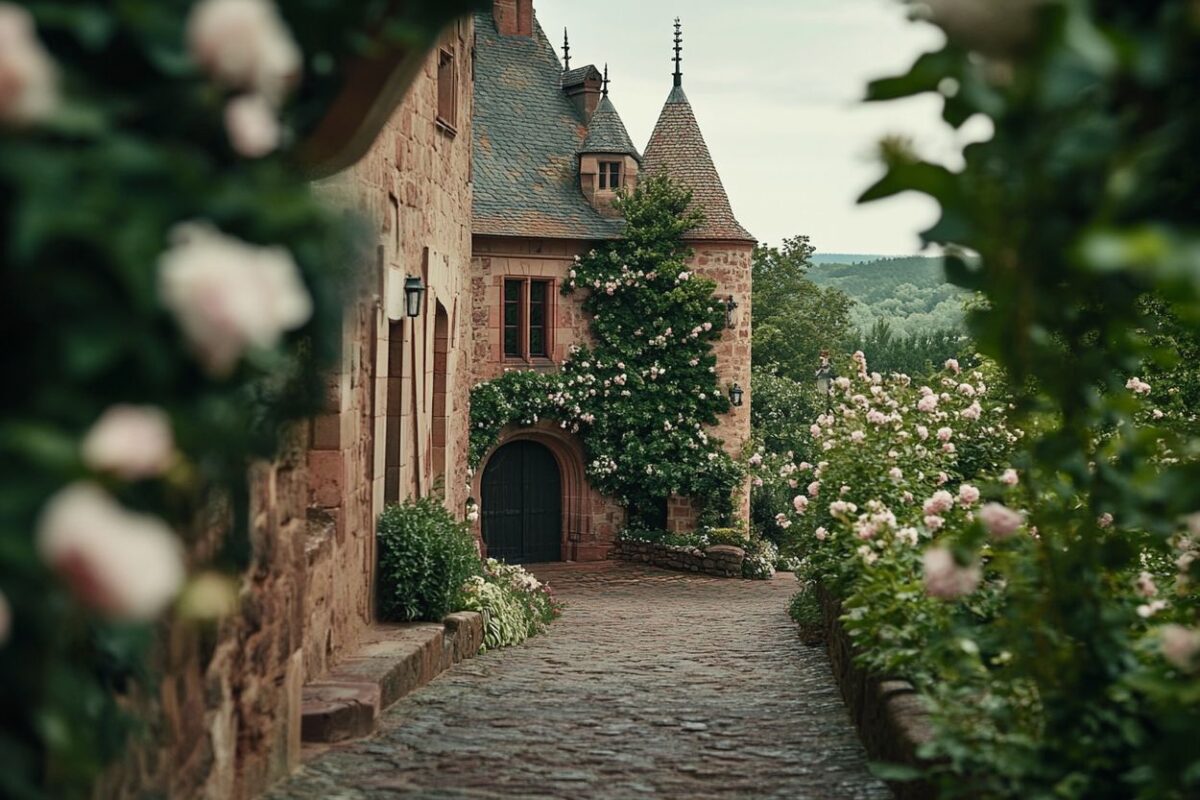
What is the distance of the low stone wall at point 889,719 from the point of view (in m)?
4.17

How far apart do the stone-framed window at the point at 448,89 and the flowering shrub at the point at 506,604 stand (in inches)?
142

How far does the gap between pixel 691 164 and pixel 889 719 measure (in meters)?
17.8

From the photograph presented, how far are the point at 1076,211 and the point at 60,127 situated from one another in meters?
1.55

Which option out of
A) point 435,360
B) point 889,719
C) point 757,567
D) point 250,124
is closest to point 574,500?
point 757,567

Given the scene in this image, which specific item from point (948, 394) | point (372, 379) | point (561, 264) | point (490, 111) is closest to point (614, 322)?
point (561, 264)

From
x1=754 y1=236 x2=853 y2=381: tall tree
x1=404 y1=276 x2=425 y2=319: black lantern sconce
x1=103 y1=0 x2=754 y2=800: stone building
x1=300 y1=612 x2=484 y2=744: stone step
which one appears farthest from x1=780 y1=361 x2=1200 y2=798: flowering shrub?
x1=754 y1=236 x2=853 y2=381: tall tree

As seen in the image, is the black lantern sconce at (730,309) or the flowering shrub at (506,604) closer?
the flowering shrub at (506,604)

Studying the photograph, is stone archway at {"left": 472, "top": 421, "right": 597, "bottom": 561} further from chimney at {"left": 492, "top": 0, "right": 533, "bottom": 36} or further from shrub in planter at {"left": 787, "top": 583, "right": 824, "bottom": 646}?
shrub in planter at {"left": 787, "top": 583, "right": 824, "bottom": 646}

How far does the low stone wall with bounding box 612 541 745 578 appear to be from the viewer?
18.8 m

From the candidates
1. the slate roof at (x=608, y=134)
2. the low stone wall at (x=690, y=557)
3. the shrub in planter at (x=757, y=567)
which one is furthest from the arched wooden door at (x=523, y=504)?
the slate roof at (x=608, y=134)

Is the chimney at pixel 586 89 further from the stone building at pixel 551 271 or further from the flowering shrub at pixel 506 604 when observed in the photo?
the flowering shrub at pixel 506 604

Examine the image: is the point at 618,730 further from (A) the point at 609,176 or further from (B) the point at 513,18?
(B) the point at 513,18

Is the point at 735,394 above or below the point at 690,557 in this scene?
above

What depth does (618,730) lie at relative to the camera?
621cm
